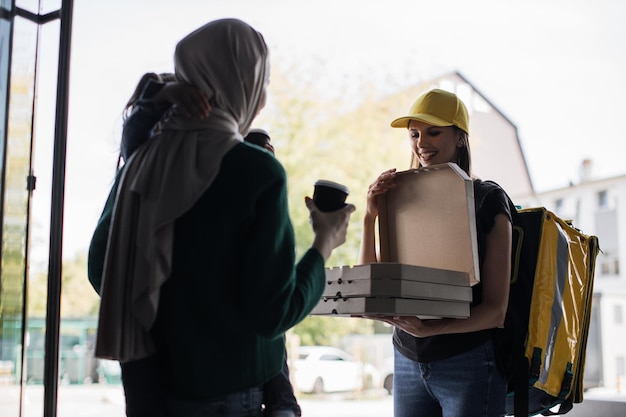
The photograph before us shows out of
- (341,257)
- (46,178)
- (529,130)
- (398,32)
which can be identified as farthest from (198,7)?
(46,178)

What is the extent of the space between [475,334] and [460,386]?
12 cm

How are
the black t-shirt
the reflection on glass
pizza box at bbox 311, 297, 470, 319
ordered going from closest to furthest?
1. pizza box at bbox 311, 297, 470, 319
2. the black t-shirt
3. the reflection on glass

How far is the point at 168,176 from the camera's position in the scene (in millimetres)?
1062

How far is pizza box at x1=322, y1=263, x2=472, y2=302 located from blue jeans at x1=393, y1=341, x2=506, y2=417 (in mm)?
136

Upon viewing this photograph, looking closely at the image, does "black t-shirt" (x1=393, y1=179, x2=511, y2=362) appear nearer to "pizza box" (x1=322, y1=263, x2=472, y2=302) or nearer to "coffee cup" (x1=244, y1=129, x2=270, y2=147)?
"pizza box" (x1=322, y1=263, x2=472, y2=302)

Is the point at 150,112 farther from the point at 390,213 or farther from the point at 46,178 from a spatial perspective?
the point at 46,178

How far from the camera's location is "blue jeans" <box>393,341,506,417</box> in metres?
1.48

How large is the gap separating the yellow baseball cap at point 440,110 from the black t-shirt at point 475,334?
0.55ft

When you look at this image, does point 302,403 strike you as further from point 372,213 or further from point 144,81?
point 144,81

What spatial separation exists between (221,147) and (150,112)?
0.16 meters

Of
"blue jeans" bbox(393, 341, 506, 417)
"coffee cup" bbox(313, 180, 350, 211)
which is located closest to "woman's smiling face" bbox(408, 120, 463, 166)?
"blue jeans" bbox(393, 341, 506, 417)

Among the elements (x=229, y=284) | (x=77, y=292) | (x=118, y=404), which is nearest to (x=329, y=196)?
(x=229, y=284)

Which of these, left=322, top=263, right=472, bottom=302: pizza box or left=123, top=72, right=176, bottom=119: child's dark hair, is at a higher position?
left=123, top=72, right=176, bottom=119: child's dark hair

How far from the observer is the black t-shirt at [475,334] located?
1524 mm
